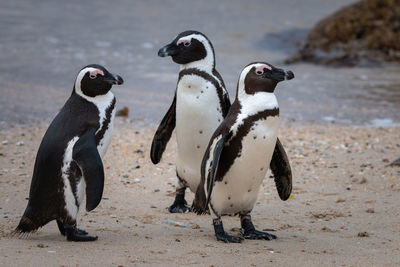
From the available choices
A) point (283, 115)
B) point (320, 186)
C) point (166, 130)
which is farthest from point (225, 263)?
point (283, 115)

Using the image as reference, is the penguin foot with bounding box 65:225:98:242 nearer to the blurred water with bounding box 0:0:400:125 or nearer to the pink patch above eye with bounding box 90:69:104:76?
the pink patch above eye with bounding box 90:69:104:76

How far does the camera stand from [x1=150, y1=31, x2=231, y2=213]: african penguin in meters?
4.53

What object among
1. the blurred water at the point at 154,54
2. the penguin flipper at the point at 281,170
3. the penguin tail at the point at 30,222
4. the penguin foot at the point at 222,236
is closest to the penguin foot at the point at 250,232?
the penguin foot at the point at 222,236

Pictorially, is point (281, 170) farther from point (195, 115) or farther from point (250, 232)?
point (195, 115)

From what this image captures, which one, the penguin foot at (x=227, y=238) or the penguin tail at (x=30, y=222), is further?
the penguin foot at (x=227, y=238)

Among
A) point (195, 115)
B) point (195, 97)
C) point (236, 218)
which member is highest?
point (195, 97)

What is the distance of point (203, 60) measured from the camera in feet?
15.2

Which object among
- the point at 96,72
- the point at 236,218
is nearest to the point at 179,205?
the point at 236,218

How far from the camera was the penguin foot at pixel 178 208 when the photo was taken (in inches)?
189

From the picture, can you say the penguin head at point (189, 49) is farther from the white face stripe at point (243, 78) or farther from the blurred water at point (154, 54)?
the blurred water at point (154, 54)

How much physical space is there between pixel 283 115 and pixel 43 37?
7498 millimetres

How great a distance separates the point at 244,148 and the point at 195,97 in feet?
2.52

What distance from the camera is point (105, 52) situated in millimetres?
13016

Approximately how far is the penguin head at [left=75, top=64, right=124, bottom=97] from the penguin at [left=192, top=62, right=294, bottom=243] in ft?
2.38
